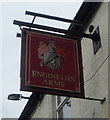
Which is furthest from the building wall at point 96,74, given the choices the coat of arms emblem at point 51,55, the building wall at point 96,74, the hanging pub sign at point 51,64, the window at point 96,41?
the coat of arms emblem at point 51,55

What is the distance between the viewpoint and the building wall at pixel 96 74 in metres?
8.30

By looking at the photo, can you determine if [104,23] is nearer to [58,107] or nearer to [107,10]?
[107,10]

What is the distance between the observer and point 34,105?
14164 mm

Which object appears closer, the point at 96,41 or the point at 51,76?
the point at 51,76

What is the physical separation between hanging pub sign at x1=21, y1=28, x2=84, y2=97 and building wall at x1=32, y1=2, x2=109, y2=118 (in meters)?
0.50

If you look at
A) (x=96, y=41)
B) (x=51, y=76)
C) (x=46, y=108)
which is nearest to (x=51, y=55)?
(x=51, y=76)

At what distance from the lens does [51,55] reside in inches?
336

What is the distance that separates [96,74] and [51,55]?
115 centimetres

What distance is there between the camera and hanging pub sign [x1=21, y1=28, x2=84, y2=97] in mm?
7840

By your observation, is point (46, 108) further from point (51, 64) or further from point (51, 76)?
point (51, 76)

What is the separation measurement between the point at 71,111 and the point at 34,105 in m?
4.25

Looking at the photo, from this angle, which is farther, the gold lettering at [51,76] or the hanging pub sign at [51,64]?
the gold lettering at [51,76]

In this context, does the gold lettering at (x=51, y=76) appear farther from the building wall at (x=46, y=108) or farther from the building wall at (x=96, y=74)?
the building wall at (x=46, y=108)

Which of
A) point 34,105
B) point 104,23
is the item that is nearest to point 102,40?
point 104,23
